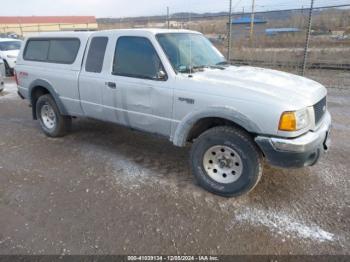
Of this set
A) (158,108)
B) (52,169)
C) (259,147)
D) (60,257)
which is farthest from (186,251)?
(52,169)

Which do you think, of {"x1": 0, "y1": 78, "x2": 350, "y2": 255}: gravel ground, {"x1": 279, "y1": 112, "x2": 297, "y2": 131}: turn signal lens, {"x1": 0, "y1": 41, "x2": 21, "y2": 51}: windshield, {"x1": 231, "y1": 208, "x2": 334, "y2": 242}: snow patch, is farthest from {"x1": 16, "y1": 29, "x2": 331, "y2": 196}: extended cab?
{"x1": 0, "y1": 41, "x2": 21, "y2": 51}: windshield

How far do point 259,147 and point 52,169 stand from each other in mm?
2982

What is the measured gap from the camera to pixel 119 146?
503 cm

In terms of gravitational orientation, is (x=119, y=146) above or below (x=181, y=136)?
below

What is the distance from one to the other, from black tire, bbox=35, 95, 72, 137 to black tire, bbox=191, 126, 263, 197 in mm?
2928

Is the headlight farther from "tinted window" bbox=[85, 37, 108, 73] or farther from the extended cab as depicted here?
"tinted window" bbox=[85, 37, 108, 73]

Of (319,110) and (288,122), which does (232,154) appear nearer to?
(288,122)

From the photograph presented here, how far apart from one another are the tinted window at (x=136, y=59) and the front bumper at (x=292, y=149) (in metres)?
1.62

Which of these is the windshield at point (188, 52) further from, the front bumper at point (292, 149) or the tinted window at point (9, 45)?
the tinted window at point (9, 45)

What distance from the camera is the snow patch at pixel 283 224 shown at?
2.76 m

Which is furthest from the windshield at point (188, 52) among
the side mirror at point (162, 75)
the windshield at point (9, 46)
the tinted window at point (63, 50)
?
the windshield at point (9, 46)

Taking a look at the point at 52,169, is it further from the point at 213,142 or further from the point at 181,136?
the point at 213,142

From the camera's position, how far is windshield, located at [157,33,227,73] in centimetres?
365

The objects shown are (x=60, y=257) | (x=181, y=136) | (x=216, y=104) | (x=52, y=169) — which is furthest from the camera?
(x=52, y=169)
